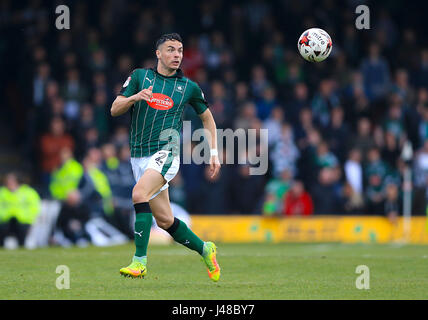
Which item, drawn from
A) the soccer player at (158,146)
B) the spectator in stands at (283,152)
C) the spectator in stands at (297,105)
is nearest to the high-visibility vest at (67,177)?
the spectator in stands at (283,152)

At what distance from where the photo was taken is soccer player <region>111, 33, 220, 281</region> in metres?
9.33

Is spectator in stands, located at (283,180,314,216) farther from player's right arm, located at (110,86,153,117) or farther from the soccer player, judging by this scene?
player's right arm, located at (110,86,153,117)

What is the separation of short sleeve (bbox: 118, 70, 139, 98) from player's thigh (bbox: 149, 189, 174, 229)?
1.07 m

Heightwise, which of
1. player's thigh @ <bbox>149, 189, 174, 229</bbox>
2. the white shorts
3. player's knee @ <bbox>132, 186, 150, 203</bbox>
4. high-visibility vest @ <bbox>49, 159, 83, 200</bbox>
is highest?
the white shorts

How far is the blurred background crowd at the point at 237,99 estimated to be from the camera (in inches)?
722

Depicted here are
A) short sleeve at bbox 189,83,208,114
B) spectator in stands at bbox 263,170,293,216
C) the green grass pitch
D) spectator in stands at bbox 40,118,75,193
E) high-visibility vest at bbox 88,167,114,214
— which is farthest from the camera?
spectator in stands at bbox 40,118,75,193

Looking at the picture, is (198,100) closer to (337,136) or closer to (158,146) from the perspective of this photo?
(158,146)

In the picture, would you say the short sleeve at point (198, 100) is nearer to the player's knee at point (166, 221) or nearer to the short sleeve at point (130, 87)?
the short sleeve at point (130, 87)

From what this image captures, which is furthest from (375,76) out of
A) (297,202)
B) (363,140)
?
(297,202)

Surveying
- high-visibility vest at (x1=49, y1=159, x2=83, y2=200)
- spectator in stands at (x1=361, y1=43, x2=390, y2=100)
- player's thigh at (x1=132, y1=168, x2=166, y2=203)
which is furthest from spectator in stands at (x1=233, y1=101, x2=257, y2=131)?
player's thigh at (x1=132, y1=168, x2=166, y2=203)
